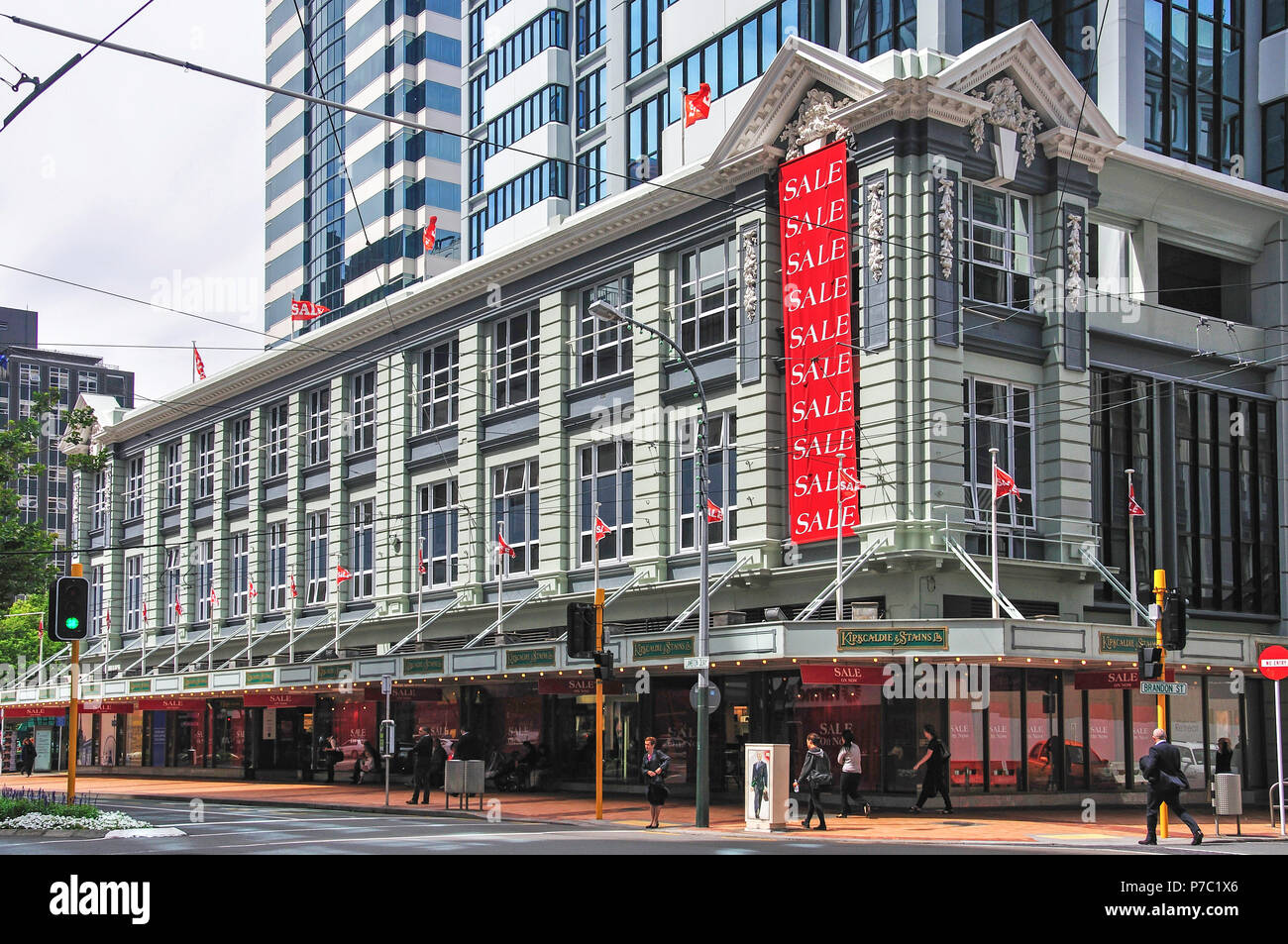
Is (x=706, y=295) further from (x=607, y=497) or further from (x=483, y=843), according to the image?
(x=483, y=843)

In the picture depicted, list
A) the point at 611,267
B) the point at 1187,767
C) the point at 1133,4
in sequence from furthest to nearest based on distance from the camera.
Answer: the point at 611,267, the point at 1133,4, the point at 1187,767

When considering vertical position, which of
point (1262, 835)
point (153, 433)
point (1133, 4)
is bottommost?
point (1262, 835)

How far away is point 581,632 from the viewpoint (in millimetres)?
30219

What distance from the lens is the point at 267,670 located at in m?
48.1

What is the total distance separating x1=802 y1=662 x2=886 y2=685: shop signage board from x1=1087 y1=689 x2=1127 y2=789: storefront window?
610 cm

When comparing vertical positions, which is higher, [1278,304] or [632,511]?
[1278,304]

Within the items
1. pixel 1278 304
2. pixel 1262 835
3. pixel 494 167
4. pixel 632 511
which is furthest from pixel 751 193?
pixel 494 167

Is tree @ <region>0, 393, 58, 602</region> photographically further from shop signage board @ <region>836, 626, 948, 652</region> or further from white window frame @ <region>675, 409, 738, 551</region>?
shop signage board @ <region>836, 626, 948, 652</region>

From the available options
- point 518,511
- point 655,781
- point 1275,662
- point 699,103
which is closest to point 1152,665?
point 1275,662

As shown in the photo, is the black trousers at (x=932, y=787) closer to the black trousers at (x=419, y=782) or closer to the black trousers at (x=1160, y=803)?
the black trousers at (x=1160, y=803)

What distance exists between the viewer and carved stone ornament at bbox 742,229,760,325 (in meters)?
36.6

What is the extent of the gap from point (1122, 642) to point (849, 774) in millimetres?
6556

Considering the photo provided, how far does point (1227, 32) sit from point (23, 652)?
248 feet
